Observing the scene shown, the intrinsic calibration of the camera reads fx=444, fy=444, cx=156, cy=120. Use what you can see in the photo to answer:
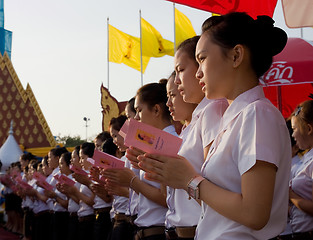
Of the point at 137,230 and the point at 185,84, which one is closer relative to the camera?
the point at 185,84

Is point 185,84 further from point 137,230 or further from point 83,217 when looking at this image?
point 83,217

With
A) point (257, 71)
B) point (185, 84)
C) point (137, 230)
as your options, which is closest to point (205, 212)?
point (257, 71)

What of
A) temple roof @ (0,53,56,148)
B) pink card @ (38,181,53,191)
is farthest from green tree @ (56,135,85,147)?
pink card @ (38,181,53,191)

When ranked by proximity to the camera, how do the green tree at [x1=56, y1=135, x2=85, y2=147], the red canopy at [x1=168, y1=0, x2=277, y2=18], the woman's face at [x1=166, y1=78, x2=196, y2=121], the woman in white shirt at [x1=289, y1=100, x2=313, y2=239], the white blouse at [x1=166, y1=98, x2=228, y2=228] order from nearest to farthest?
the white blouse at [x1=166, y1=98, x2=228, y2=228]
the woman's face at [x1=166, y1=78, x2=196, y2=121]
the woman in white shirt at [x1=289, y1=100, x2=313, y2=239]
the red canopy at [x1=168, y1=0, x2=277, y2=18]
the green tree at [x1=56, y1=135, x2=85, y2=147]

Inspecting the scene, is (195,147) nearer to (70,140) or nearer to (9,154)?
(9,154)

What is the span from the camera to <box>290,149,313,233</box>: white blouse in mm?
2961

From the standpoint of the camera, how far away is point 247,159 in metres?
1.41

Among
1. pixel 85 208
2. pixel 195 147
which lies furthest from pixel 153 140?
pixel 85 208

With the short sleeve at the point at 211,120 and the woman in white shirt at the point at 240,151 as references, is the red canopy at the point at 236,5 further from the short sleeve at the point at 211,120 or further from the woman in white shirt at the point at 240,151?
the woman in white shirt at the point at 240,151

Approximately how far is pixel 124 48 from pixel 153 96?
44.6 feet

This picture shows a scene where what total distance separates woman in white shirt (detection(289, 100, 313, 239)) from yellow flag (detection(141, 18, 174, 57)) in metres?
12.8

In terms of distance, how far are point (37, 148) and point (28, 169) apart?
589 cm

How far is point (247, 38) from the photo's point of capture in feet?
5.27

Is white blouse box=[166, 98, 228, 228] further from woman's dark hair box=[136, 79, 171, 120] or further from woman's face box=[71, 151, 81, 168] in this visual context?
woman's face box=[71, 151, 81, 168]
